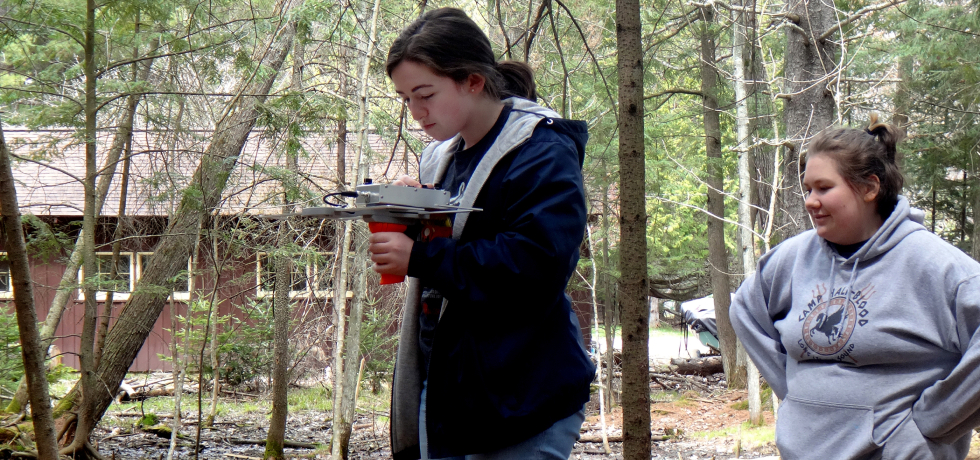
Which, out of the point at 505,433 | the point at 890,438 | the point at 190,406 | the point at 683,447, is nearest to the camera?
the point at 505,433

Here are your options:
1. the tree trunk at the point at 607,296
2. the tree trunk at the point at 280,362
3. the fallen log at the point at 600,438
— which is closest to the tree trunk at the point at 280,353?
the tree trunk at the point at 280,362

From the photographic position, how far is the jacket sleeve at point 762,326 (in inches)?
91.7

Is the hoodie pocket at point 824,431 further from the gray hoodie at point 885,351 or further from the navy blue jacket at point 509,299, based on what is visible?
the navy blue jacket at point 509,299

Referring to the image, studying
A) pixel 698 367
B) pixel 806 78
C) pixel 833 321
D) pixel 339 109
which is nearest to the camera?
pixel 833 321

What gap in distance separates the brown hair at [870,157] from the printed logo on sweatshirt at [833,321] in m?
0.28

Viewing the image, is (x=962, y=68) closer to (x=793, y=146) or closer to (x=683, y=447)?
(x=793, y=146)

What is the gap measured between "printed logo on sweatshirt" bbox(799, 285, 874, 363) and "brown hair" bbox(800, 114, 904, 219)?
284 millimetres

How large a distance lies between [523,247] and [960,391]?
4.06 feet

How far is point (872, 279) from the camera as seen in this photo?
2.10m

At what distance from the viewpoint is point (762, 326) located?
2406 mm

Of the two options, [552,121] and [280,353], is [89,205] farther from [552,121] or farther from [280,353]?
[280,353]

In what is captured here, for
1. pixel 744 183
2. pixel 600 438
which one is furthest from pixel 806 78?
pixel 600 438

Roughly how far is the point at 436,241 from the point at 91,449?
6.35 metres

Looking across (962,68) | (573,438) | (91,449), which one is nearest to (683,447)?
(962,68)
